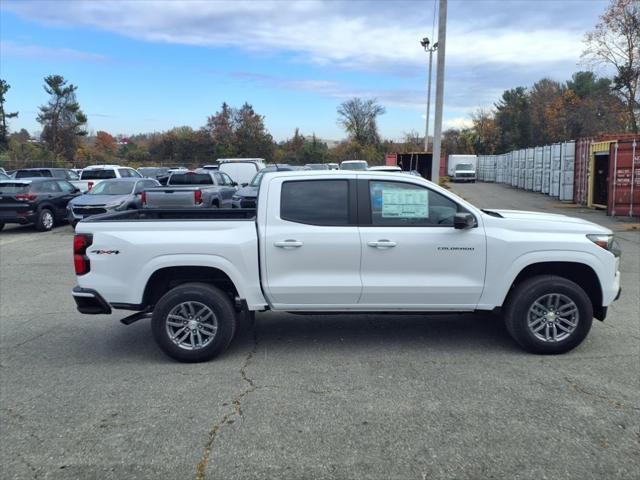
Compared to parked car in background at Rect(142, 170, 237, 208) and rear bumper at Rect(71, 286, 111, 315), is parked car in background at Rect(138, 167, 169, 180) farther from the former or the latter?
rear bumper at Rect(71, 286, 111, 315)

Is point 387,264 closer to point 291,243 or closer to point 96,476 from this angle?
point 291,243

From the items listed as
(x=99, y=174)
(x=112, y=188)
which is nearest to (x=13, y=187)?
(x=112, y=188)

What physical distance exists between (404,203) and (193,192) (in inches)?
391

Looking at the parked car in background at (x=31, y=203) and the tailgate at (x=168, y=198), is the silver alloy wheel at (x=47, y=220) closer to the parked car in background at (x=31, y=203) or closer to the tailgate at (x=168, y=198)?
the parked car in background at (x=31, y=203)

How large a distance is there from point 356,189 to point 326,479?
291 cm

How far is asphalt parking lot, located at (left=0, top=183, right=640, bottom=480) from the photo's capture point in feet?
11.9

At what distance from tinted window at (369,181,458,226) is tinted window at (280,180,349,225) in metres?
0.29

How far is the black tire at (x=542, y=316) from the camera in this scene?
17.8 ft

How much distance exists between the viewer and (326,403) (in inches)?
178

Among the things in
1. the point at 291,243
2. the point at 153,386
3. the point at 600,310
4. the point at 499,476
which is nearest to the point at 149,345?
the point at 153,386

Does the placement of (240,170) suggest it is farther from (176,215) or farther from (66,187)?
(176,215)

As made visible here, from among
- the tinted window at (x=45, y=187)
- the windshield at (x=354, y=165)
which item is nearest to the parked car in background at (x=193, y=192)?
the tinted window at (x=45, y=187)

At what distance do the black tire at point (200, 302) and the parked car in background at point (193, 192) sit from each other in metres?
6.52

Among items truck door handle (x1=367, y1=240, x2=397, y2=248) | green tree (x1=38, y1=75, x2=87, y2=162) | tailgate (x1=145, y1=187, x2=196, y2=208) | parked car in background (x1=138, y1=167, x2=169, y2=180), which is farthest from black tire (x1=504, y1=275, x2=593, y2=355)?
green tree (x1=38, y1=75, x2=87, y2=162)
